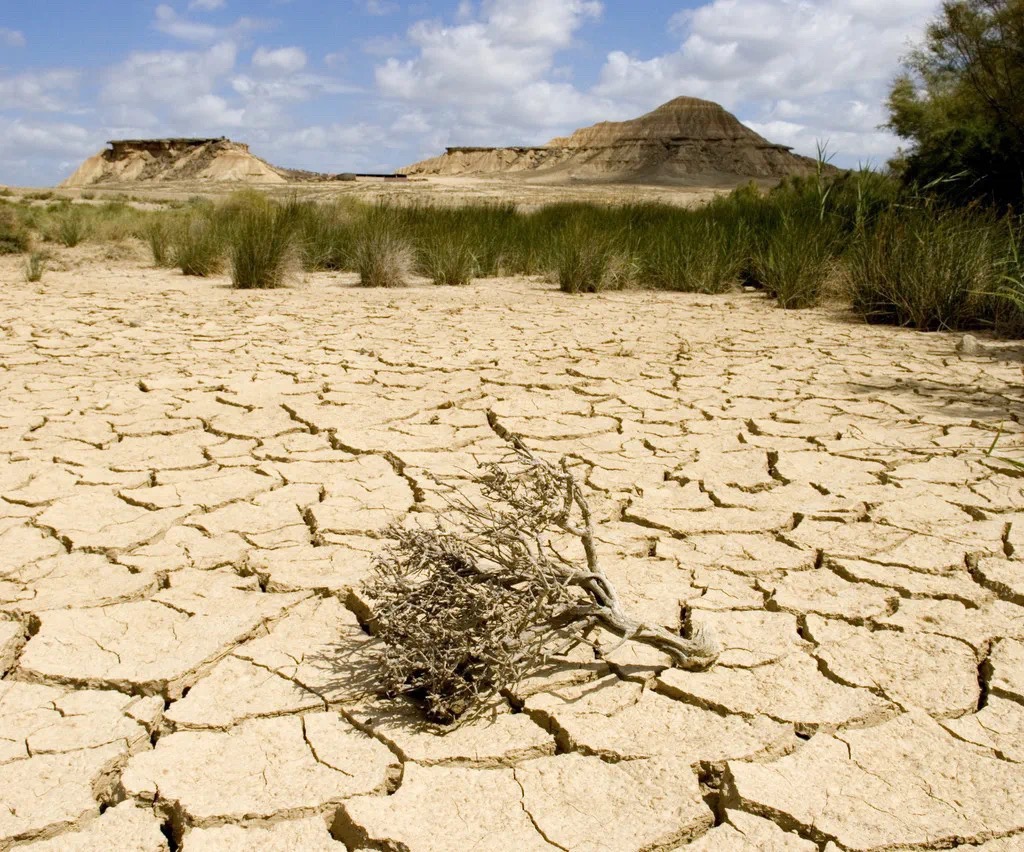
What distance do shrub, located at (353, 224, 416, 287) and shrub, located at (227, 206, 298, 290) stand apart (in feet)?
1.97

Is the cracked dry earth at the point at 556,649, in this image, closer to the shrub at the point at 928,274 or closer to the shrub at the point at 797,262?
the shrub at the point at 928,274

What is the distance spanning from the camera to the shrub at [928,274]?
6.16 m

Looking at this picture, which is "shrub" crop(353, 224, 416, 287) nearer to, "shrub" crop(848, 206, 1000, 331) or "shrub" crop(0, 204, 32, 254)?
"shrub" crop(848, 206, 1000, 331)

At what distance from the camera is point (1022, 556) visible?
2.57 meters

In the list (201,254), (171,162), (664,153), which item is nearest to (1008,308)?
(201,254)

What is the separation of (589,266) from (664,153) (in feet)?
184

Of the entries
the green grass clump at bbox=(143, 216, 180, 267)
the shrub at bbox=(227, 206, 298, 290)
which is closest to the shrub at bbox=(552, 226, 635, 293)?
the shrub at bbox=(227, 206, 298, 290)

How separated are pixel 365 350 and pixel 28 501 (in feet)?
8.17

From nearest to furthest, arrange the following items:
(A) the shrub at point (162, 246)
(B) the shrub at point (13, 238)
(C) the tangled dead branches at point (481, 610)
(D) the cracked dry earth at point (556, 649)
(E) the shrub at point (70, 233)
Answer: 1. (D) the cracked dry earth at point (556, 649)
2. (C) the tangled dead branches at point (481, 610)
3. (A) the shrub at point (162, 246)
4. (B) the shrub at point (13, 238)
5. (E) the shrub at point (70, 233)

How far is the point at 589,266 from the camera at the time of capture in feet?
25.7

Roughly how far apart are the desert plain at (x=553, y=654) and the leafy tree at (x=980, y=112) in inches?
227

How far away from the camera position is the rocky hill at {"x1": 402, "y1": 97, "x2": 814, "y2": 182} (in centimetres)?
5819

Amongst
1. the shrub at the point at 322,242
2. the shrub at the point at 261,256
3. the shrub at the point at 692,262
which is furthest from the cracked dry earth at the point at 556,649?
the shrub at the point at 322,242

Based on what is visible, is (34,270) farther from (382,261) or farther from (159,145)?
(159,145)
